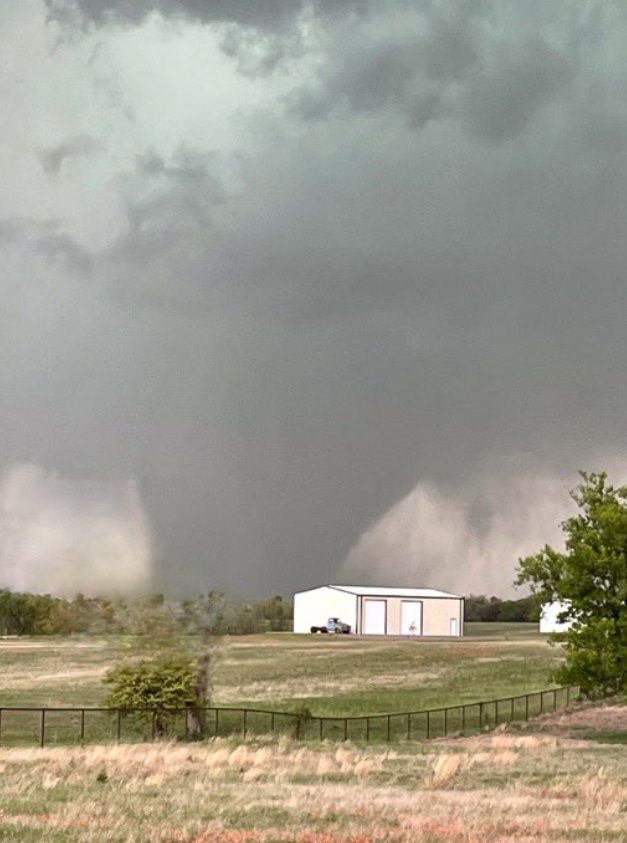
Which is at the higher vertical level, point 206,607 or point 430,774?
point 206,607

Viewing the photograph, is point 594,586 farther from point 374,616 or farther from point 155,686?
point 374,616

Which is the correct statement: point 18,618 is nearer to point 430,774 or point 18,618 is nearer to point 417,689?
point 417,689

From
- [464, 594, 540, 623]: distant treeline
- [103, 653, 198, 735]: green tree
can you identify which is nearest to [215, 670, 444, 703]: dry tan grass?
[103, 653, 198, 735]: green tree

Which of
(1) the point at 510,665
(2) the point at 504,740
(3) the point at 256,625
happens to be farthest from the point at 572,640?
(1) the point at 510,665

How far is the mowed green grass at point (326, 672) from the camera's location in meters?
66.9

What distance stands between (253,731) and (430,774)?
19.4 metres

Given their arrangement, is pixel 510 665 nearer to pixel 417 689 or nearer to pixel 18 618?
pixel 417 689

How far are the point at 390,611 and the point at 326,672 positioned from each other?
53049 mm

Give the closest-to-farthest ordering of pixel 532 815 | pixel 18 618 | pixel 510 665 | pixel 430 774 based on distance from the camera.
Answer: pixel 532 815
pixel 430 774
pixel 510 665
pixel 18 618

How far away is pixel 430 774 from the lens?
32781mm

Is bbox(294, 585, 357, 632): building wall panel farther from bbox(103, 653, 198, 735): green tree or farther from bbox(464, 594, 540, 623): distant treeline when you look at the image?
bbox(103, 653, 198, 735): green tree

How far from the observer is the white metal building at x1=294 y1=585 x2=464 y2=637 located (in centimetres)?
13625

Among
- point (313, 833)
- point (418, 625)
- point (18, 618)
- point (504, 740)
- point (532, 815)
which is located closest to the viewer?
point (313, 833)

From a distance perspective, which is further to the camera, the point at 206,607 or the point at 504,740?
the point at 206,607
